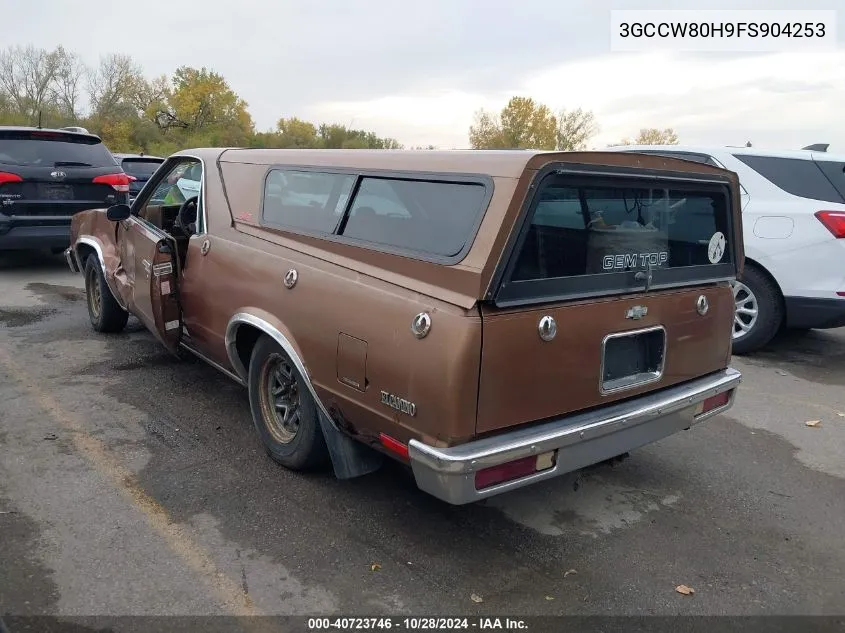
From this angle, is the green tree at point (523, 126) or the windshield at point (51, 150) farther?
the green tree at point (523, 126)

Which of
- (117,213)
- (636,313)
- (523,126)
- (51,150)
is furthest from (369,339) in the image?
(523,126)

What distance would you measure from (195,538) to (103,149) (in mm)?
7534

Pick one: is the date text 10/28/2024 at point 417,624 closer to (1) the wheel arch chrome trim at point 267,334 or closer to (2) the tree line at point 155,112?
(1) the wheel arch chrome trim at point 267,334

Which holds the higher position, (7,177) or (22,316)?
(7,177)

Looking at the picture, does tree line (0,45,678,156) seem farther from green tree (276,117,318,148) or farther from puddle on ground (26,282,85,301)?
puddle on ground (26,282,85,301)

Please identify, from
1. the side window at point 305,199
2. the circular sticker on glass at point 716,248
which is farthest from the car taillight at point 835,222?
the side window at point 305,199

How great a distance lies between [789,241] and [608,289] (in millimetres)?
3884

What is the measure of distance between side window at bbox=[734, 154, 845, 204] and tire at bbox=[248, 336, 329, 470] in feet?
16.1

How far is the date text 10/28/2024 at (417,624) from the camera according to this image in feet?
8.32

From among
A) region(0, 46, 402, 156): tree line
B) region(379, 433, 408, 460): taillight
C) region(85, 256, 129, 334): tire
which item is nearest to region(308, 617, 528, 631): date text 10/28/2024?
region(379, 433, 408, 460): taillight

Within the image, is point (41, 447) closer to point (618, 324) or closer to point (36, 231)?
point (618, 324)

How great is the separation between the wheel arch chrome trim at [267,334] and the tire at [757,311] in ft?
14.4

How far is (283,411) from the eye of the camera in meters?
3.73

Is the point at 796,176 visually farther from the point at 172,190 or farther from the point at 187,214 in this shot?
the point at 172,190
